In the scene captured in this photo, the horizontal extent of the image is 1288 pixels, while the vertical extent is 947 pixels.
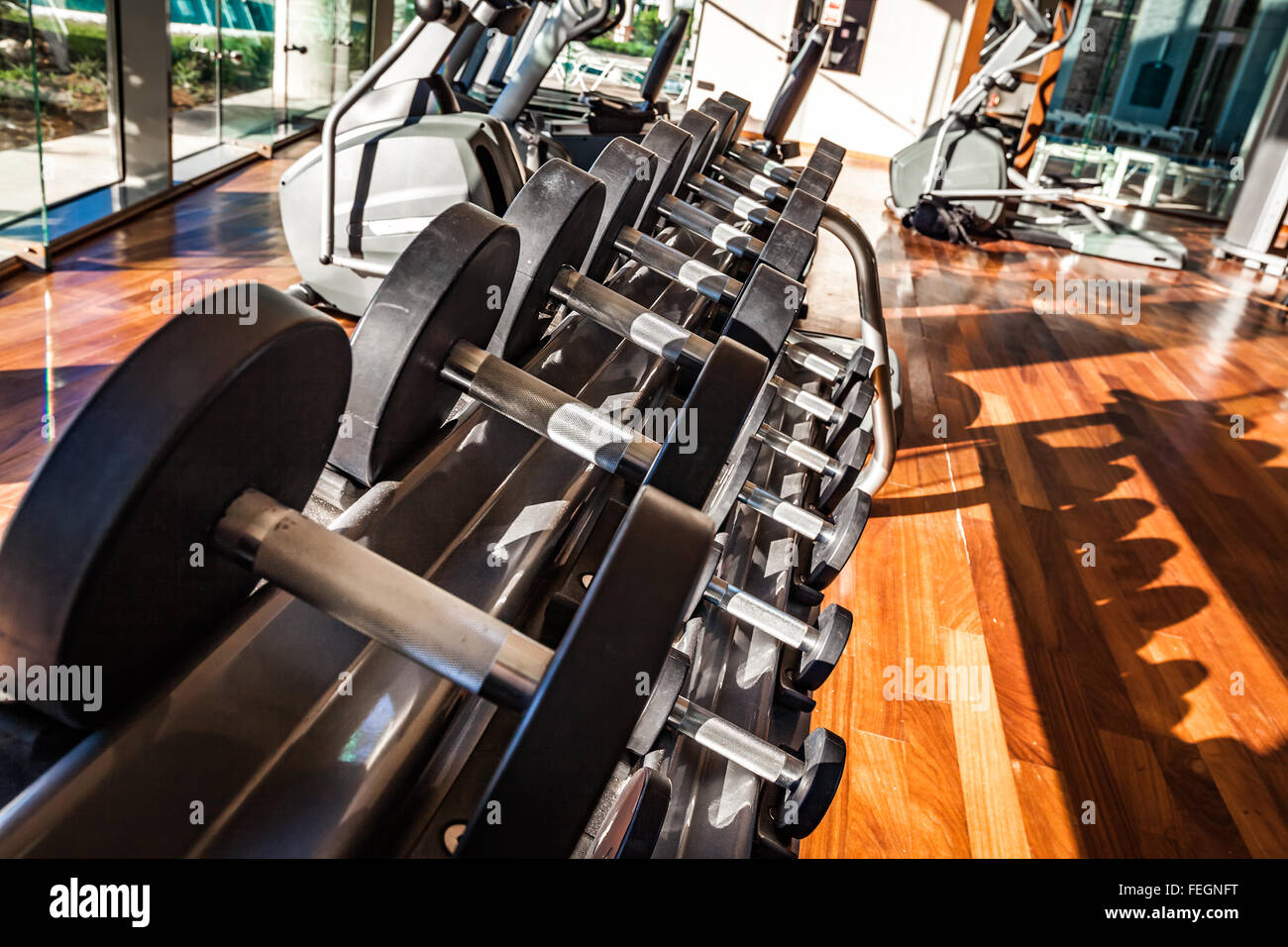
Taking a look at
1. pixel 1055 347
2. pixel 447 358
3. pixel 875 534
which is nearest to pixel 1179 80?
pixel 1055 347

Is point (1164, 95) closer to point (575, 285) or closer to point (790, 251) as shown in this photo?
point (790, 251)

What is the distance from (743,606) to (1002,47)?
6.02 metres

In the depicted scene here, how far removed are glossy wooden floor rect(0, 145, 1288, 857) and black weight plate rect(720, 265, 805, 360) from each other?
2.86ft

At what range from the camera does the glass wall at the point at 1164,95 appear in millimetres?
8891

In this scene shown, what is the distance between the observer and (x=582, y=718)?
0.45 meters

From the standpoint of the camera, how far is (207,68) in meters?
4.65

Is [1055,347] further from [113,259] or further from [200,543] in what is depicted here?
[200,543]

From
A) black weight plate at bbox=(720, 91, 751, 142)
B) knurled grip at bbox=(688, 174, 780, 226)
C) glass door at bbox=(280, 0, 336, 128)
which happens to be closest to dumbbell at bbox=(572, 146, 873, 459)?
knurled grip at bbox=(688, 174, 780, 226)

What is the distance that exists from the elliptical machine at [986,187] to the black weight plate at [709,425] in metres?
5.72

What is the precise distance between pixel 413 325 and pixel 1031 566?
2054 mm

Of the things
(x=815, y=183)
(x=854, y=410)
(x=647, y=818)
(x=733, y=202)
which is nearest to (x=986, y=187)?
(x=733, y=202)

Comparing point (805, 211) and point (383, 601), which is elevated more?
point (805, 211)

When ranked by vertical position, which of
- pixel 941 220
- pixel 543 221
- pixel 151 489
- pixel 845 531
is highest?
pixel 543 221

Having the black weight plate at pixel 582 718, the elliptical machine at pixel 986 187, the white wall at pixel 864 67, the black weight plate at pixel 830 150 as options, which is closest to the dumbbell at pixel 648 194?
the black weight plate at pixel 830 150
